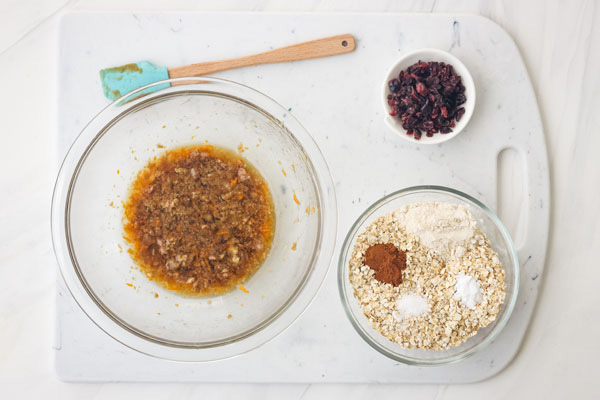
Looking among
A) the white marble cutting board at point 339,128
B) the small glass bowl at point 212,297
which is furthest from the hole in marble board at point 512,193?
the small glass bowl at point 212,297

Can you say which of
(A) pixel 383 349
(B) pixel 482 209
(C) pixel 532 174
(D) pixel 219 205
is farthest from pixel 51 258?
(C) pixel 532 174

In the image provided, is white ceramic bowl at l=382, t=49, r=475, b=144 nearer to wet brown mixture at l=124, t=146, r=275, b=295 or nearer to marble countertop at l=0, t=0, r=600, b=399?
marble countertop at l=0, t=0, r=600, b=399

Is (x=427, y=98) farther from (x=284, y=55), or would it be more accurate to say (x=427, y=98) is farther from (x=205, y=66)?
(x=205, y=66)

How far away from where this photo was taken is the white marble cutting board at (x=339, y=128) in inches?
59.9

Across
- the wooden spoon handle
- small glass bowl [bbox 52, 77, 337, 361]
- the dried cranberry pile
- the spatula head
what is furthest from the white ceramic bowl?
the spatula head

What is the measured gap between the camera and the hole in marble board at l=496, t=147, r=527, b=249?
1.55 metres

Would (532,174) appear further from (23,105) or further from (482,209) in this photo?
(23,105)

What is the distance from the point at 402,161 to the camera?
1530 millimetres

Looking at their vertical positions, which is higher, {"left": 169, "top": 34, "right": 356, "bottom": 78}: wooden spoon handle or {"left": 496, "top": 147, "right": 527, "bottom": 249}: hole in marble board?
{"left": 169, "top": 34, "right": 356, "bottom": 78}: wooden spoon handle

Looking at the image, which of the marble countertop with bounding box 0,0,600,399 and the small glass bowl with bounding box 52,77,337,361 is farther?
the marble countertop with bounding box 0,0,600,399

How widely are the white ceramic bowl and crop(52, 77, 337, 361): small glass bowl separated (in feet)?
0.89

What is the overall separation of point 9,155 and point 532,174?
1671 millimetres

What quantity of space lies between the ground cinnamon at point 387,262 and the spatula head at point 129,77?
0.82 meters

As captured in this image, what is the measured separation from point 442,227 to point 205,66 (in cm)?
86
